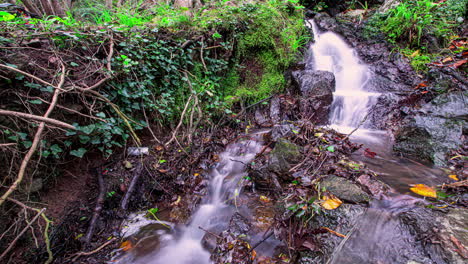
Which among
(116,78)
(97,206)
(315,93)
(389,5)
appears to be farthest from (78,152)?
(389,5)

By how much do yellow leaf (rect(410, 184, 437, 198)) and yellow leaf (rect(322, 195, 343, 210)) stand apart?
1.00 metres

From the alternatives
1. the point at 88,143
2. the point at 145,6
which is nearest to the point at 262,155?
the point at 88,143

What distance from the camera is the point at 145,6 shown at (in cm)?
580

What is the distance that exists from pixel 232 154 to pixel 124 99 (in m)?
2.15

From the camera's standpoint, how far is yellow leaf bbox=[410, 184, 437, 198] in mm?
2213

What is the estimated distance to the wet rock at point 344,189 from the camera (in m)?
2.16

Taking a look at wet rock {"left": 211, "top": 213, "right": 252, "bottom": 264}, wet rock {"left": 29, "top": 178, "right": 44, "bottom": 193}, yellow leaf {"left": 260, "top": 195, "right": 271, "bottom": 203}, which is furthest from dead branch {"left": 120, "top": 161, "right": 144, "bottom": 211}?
yellow leaf {"left": 260, "top": 195, "right": 271, "bottom": 203}

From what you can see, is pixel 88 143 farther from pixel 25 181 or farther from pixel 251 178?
pixel 251 178

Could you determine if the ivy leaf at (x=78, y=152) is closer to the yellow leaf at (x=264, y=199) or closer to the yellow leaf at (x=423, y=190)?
the yellow leaf at (x=264, y=199)

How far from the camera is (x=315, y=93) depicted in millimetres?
4984

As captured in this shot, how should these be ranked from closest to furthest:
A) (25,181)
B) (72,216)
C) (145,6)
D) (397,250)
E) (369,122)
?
(397,250), (25,181), (72,216), (369,122), (145,6)

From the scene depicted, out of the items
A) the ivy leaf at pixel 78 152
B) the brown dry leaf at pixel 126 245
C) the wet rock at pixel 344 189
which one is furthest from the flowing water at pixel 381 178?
the ivy leaf at pixel 78 152

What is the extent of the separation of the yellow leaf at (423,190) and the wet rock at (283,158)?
138cm

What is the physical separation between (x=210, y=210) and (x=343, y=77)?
5.76 m
